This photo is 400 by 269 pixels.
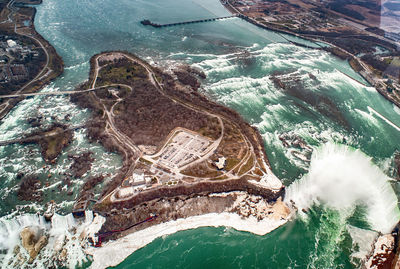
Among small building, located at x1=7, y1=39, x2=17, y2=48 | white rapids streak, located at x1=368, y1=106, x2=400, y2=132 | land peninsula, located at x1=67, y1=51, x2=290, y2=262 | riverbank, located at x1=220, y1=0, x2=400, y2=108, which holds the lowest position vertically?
land peninsula, located at x1=67, y1=51, x2=290, y2=262

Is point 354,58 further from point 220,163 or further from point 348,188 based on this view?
point 220,163

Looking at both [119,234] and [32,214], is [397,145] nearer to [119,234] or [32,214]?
[119,234]

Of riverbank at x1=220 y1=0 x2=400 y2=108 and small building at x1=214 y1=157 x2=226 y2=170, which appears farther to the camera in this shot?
riverbank at x1=220 y1=0 x2=400 y2=108

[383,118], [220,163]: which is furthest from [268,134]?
[383,118]

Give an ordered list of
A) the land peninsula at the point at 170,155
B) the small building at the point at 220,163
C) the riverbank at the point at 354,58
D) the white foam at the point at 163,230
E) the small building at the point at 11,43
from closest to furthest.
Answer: the white foam at the point at 163,230 → the land peninsula at the point at 170,155 → the small building at the point at 220,163 → the riverbank at the point at 354,58 → the small building at the point at 11,43

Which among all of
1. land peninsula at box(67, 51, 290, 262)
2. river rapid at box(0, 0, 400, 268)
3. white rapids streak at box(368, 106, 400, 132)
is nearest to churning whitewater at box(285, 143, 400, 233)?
river rapid at box(0, 0, 400, 268)

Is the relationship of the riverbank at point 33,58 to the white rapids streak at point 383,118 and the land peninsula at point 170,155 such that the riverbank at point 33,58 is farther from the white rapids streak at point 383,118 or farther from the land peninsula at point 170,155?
the white rapids streak at point 383,118

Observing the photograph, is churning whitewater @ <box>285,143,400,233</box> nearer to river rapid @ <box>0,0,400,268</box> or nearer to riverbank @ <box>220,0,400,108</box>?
river rapid @ <box>0,0,400,268</box>

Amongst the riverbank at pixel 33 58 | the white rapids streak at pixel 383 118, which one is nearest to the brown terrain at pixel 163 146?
the riverbank at pixel 33 58
